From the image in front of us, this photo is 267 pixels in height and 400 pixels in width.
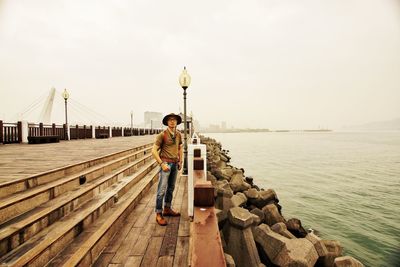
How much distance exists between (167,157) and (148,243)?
135 centimetres

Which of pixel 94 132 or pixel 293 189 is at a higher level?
pixel 94 132

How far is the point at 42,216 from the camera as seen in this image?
9.25ft

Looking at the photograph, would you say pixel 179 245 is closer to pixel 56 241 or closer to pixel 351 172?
pixel 56 241

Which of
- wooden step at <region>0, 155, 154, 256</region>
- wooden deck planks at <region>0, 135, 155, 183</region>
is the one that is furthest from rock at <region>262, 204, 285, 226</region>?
wooden deck planks at <region>0, 135, 155, 183</region>

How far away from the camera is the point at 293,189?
44.9ft

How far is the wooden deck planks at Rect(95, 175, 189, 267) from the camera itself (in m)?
2.67

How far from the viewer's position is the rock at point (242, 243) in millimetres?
3490

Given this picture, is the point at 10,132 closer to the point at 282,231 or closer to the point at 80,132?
the point at 80,132

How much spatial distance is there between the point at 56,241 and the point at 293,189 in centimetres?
1390

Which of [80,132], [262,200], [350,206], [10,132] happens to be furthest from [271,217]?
[80,132]

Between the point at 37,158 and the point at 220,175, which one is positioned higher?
the point at 37,158

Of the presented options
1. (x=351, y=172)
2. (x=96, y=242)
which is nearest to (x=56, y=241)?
(x=96, y=242)

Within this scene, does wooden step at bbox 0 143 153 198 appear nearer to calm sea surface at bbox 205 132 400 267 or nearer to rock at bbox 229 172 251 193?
rock at bbox 229 172 251 193

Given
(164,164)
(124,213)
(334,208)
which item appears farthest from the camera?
(334,208)
